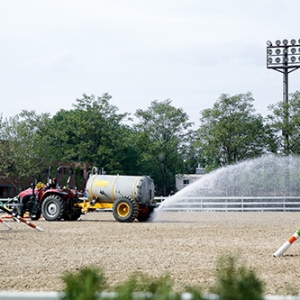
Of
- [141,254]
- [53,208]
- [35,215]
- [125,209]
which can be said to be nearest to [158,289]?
[141,254]

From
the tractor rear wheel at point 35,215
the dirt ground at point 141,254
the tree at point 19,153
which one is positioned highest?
the tree at point 19,153

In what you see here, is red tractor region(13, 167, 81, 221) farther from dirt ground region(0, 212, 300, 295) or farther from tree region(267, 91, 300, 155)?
tree region(267, 91, 300, 155)

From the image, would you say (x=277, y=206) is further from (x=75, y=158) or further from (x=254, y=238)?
(x=75, y=158)

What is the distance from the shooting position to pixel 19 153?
60.6 metres

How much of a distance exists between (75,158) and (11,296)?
2535 inches

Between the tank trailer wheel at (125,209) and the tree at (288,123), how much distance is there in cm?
2926

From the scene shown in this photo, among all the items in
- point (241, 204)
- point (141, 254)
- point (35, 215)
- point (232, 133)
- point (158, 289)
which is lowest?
point (141, 254)

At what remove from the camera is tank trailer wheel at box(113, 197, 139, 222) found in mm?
23672

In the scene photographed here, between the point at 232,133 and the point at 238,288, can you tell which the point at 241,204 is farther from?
the point at 238,288

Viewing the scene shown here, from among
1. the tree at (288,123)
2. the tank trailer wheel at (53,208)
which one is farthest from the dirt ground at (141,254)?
the tree at (288,123)

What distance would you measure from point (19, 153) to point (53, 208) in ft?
121

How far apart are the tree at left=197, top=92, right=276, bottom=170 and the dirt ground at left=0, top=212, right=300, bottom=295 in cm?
3599

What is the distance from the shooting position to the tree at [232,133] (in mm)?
55000

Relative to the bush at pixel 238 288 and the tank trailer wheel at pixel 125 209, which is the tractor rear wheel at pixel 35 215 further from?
the bush at pixel 238 288
